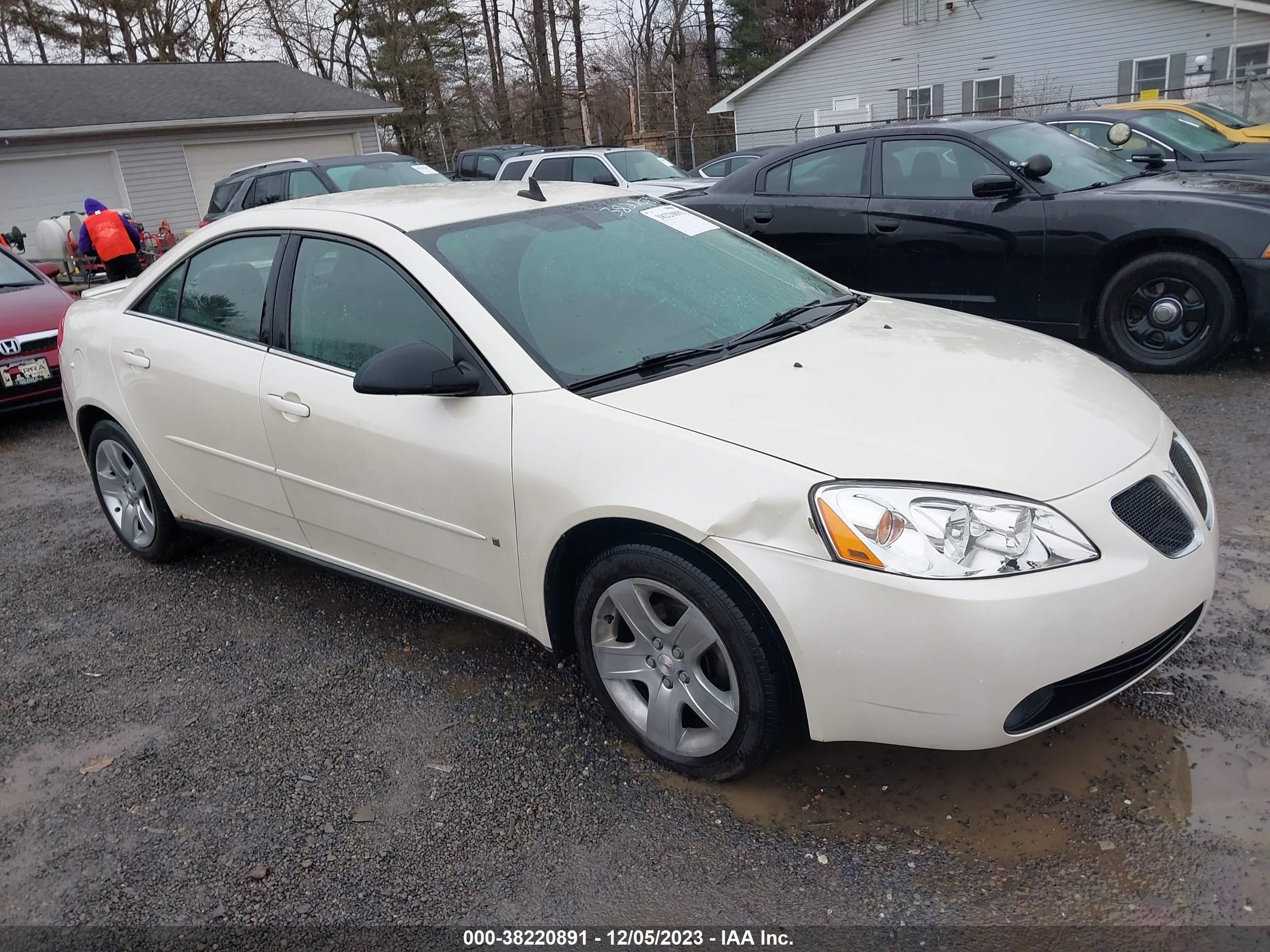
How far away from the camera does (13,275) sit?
27.2ft

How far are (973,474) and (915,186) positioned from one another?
5.04 meters

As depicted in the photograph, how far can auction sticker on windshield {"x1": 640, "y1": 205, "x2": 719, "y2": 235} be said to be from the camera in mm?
3828

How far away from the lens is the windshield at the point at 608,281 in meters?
3.07

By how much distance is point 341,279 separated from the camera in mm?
3432

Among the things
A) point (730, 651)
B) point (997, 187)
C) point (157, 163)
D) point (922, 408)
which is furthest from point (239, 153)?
point (730, 651)

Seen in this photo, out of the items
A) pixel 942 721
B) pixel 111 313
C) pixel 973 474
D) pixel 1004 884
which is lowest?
pixel 1004 884

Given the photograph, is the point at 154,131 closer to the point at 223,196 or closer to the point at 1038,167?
the point at 223,196

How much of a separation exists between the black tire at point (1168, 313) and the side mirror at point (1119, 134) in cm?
515

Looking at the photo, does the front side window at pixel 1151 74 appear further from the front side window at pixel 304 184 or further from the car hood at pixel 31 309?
the car hood at pixel 31 309

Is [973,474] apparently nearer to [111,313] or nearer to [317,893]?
[317,893]

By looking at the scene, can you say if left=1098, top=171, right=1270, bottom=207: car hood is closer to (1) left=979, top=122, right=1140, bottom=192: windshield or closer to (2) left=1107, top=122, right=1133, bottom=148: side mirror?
(1) left=979, top=122, right=1140, bottom=192: windshield

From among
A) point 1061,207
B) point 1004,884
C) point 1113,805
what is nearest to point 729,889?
point 1004,884

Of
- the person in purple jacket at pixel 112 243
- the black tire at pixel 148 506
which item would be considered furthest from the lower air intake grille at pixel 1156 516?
the person in purple jacket at pixel 112 243

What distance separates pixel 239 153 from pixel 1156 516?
26317 millimetres
